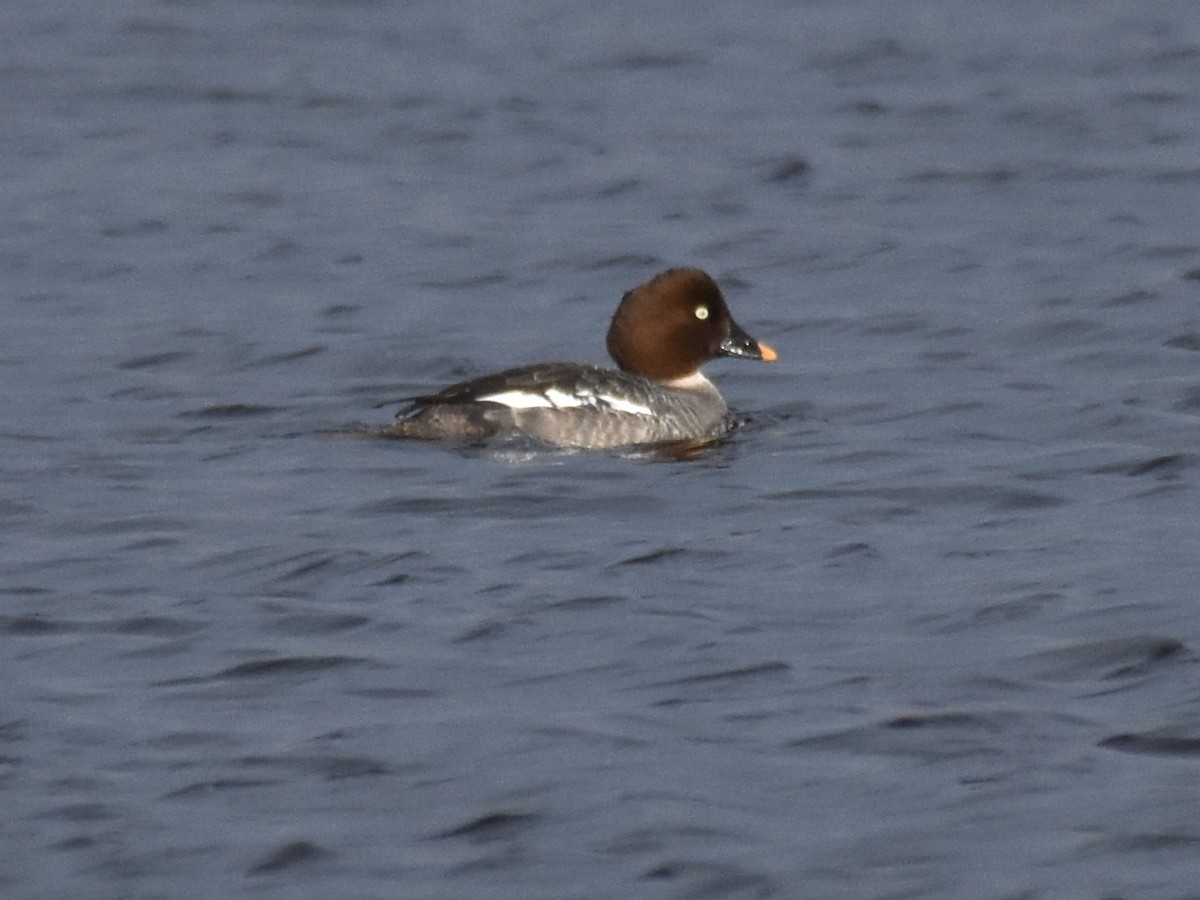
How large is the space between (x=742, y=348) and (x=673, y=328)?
35 cm

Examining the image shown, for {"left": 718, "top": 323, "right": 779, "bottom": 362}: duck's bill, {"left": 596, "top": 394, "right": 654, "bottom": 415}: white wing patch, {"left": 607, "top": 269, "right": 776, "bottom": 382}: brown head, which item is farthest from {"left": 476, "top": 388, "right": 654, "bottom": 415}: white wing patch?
{"left": 718, "top": 323, "right": 779, "bottom": 362}: duck's bill

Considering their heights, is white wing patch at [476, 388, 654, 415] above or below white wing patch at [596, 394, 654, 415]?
above

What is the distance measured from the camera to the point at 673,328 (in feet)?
39.6

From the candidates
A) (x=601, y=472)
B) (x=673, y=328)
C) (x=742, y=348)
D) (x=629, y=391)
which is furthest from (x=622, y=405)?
(x=742, y=348)

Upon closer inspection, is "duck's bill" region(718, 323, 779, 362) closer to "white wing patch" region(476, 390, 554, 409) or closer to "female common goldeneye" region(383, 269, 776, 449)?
"female common goldeneye" region(383, 269, 776, 449)

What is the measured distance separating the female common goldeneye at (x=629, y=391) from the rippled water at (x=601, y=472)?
180mm

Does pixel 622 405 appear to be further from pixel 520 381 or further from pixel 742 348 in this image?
pixel 742 348

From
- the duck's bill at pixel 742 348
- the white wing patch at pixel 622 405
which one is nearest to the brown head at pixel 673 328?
the duck's bill at pixel 742 348

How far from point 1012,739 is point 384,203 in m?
9.83

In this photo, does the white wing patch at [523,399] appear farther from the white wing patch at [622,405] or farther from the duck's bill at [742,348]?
the duck's bill at [742,348]

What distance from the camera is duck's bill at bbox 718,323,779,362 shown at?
479 inches

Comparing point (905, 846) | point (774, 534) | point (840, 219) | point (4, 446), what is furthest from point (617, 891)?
point (840, 219)

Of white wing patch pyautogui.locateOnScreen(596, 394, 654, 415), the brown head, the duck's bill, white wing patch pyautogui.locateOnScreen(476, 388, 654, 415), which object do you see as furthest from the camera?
the duck's bill

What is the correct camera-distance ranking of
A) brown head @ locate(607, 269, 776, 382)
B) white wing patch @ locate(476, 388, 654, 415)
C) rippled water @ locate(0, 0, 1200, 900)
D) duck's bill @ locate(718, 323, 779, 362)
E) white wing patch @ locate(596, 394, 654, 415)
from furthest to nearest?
duck's bill @ locate(718, 323, 779, 362) < brown head @ locate(607, 269, 776, 382) < white wing patch @ locate(596, 394, 654, 415) < white wing patch @ locate(476, 388, 654, 415) < rippled water @ locate(0, 0, 1200, 900)
